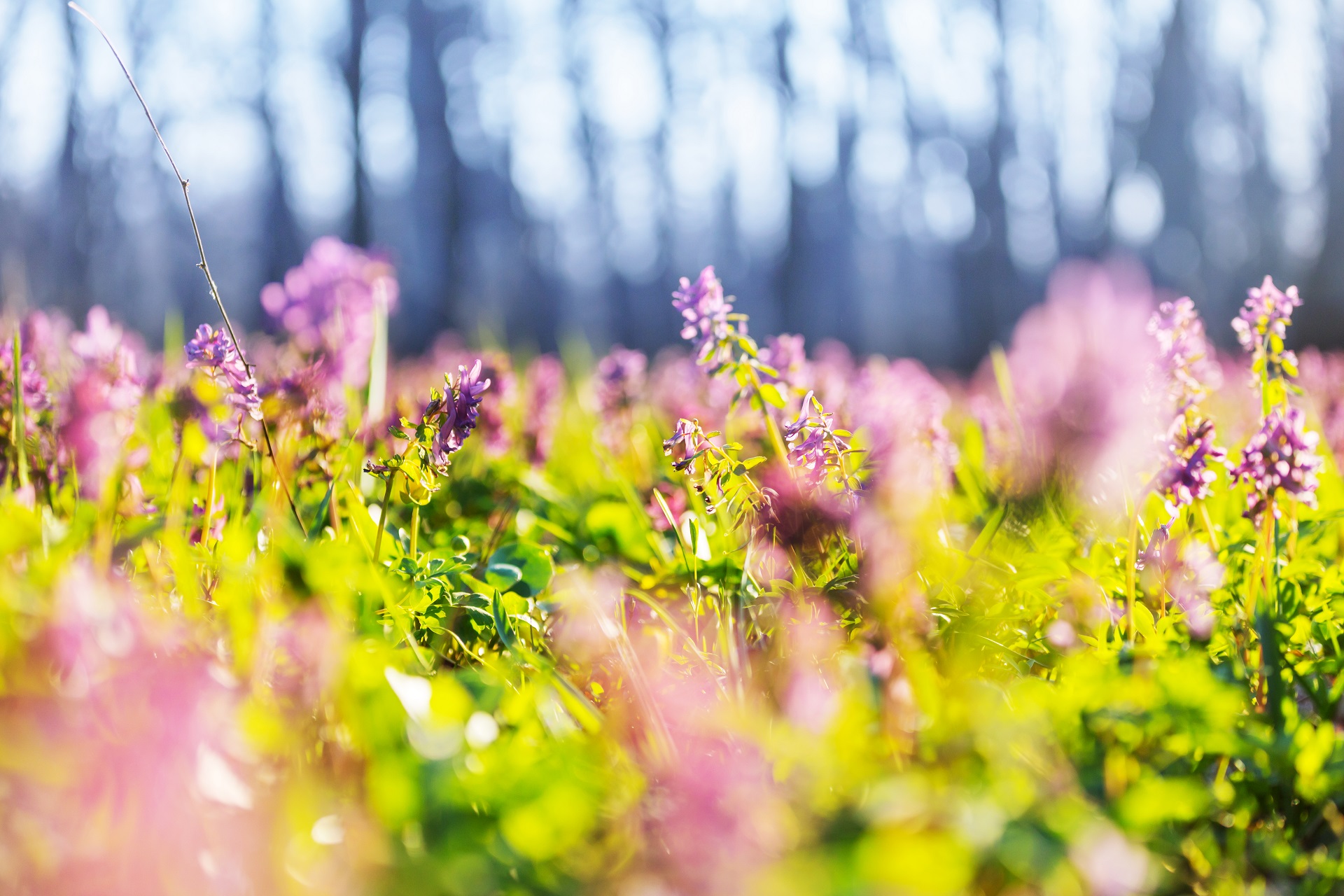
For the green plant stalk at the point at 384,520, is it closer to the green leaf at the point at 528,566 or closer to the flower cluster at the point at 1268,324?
the green leaf at the point at 528,566

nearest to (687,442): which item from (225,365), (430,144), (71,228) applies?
(225,365)

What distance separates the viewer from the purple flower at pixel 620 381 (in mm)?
2516

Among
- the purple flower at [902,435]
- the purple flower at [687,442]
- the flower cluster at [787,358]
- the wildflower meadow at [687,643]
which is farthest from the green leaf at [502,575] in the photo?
the flower cluster at [787,358]

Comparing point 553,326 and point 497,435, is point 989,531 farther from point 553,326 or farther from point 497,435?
point 553,326

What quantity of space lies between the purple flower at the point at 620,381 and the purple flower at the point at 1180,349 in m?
1.50

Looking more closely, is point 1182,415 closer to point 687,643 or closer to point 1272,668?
point 1272,668

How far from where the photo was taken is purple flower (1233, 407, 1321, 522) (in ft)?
3.64

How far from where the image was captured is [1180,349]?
1183 millimetres

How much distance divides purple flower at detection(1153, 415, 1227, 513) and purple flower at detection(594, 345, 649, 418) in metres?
1.55

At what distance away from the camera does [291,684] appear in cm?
81

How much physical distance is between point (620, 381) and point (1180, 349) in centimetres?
160

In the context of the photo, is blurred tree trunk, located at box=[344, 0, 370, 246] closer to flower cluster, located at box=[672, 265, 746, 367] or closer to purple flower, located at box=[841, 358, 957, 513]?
purple flower, located at box=[841, 358, 957, 513]

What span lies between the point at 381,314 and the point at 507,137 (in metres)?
12.3

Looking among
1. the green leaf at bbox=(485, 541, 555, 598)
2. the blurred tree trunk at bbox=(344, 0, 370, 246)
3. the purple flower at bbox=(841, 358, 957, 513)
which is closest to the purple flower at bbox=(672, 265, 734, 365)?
the purple flower at bbox=(841, 358, 957, 513)
